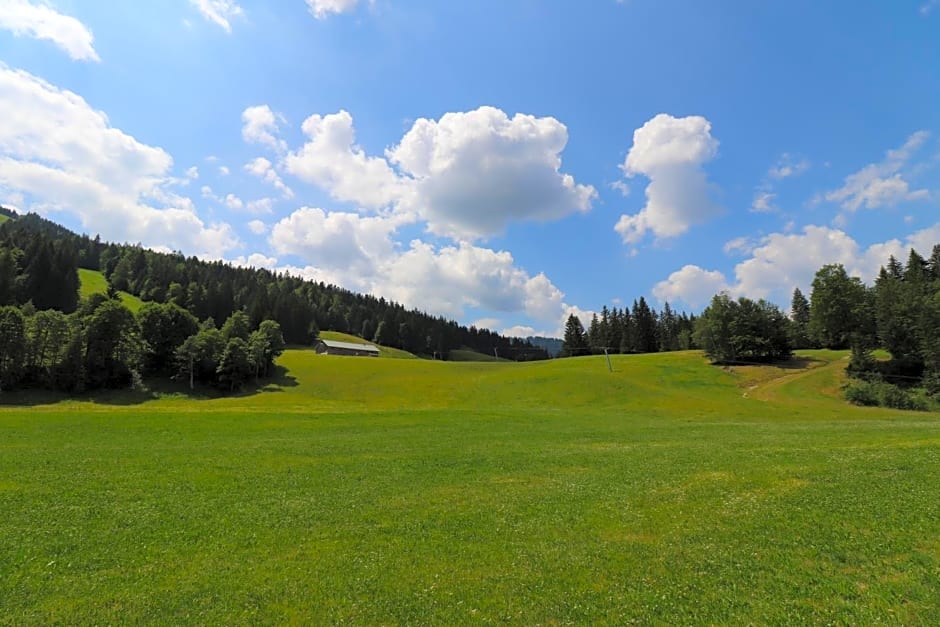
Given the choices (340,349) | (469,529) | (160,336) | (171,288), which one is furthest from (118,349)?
(469,529)

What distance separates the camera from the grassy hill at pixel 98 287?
141788 millimetres

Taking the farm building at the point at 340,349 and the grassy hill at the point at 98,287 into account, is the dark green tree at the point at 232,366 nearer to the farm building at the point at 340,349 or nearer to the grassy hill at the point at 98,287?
the farm building at the point at 340,349

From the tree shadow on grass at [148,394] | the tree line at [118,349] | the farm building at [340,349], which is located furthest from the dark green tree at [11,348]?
the farm building at [340,349]

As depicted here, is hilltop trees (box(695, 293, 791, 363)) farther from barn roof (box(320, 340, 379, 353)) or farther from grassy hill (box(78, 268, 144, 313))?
grassy hill (box(78, 268, 144, 313))

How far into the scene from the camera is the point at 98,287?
496 feet

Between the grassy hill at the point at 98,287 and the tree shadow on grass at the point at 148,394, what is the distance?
3004 inches

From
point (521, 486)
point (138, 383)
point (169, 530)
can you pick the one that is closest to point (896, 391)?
point (521, 486)

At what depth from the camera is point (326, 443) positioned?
2836cm

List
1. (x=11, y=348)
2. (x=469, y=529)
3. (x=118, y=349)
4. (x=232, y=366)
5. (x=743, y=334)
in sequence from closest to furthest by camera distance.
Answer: (x=469, y=529) → (x=11, y=348) → (x=118, y=349) → (x=232, y=366) → (x=743, y=334)

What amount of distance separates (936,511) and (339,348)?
136 m

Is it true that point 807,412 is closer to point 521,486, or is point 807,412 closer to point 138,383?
point 521,486

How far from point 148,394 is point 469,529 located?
8103cm

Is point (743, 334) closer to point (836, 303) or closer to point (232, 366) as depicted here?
point (836, 303)

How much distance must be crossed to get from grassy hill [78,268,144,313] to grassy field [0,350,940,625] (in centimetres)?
13826
